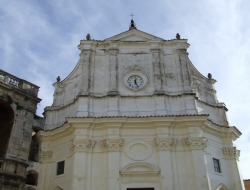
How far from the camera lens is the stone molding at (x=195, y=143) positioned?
16859 mm

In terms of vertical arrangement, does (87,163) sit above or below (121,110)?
below

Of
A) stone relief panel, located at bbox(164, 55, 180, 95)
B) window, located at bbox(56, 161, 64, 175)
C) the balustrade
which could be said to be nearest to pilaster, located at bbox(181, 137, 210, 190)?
stone relief panel, located at bbox(164, 55, 180, 95)

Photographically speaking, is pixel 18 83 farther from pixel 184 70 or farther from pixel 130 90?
pixel 184 70

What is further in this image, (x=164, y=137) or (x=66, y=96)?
(x=66, y=96)

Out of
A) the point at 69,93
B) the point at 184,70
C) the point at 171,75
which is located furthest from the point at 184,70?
the point at 69,93

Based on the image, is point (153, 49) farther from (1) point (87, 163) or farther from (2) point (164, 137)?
(1) point (87, 163)

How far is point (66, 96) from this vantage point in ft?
66.7

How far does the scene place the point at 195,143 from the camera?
16906 millimetres

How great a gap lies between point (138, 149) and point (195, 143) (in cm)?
313

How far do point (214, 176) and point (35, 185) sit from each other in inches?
397

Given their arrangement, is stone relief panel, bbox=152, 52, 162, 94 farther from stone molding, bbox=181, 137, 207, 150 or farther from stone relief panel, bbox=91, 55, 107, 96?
stone molding, bbox=181, 137, 207, 150

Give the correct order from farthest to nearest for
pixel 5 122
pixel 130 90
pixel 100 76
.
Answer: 1. pixel 100 76
2. pixel 130 90
3. pixel 5 122

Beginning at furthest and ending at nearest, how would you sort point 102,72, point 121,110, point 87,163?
point 102,72 < point 121,110 < point 87,163

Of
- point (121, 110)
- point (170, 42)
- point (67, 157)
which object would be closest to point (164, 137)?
point (121, 110)
